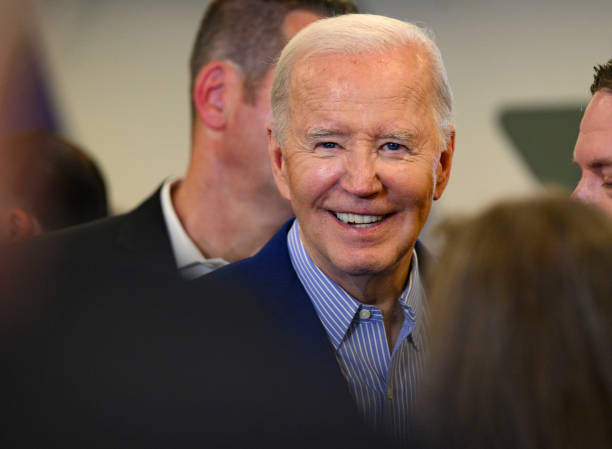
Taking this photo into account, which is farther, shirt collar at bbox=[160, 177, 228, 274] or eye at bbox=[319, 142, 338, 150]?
shirt collar at bbox=[160, 177, 228, 274]

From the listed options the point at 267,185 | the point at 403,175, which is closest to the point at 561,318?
the point at 403,175

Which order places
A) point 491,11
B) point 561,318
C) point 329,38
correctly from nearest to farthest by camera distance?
1. point 561,318
2. point 329,38
3. point 491,11

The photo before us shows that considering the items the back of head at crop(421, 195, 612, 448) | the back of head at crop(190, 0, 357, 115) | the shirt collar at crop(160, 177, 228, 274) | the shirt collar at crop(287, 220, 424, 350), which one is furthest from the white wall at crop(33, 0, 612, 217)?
the back of head at crop(421, 195, 612, 448)

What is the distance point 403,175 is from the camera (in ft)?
5.79

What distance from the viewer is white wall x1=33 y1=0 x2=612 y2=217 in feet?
18.0

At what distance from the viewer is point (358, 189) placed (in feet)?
5.64

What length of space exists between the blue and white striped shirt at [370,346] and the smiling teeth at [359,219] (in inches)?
4.8

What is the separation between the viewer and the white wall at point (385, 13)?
5492 millimetres

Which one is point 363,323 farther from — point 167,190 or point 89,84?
point 89,84

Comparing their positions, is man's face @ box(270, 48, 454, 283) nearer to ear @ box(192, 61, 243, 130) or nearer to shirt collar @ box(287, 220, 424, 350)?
shirt collar @ box(287, 220, 424, 350)

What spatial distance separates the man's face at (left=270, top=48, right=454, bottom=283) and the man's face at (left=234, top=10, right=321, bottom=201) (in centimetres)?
85

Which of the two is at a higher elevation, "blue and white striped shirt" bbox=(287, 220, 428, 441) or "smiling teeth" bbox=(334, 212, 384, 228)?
"smiling teeth" bbox=(334, 212, 384, 228)

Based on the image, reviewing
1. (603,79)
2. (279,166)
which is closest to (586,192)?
(603,79)

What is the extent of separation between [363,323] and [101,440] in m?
1.09
